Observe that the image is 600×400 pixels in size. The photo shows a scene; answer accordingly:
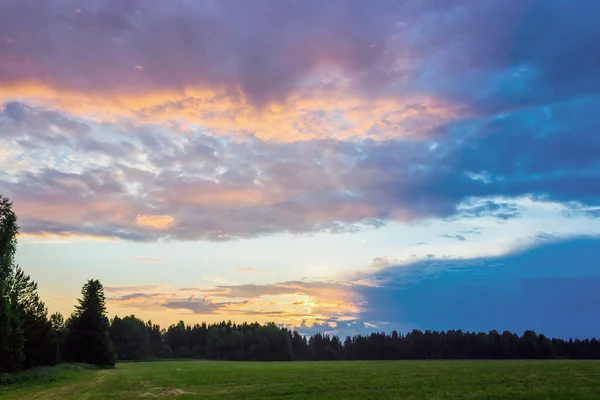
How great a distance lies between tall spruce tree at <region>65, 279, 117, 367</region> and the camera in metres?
96.1

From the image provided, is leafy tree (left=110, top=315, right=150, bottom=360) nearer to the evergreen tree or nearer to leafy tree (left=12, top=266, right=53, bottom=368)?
the evergreen tree

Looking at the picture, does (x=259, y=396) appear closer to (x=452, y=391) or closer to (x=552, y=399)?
(x=452, y=391)

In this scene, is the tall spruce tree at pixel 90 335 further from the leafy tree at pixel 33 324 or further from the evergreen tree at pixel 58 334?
the leafy tree at pixel 33 324

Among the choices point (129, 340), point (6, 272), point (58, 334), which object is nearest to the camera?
point (6, 272)

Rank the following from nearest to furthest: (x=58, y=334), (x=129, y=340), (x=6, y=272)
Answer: (x=6, y=272)
(x=58, y=334)
(x=129, y=340)

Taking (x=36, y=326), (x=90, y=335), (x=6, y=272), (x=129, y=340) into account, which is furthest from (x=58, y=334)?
(x=129, y=340)

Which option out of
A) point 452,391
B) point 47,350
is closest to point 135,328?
point 47,350

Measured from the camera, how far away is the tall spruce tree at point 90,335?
9612 centimetres

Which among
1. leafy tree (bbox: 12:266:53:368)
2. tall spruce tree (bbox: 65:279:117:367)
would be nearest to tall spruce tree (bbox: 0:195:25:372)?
leafy tree (bbox: 12:266:53:368)

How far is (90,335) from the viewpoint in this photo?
9694cm

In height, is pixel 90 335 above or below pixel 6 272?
below

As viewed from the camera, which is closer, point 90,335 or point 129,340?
point 90,335

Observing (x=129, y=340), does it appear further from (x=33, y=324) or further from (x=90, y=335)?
(x=33, y=324)

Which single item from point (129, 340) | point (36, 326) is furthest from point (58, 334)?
point (129, 340)
